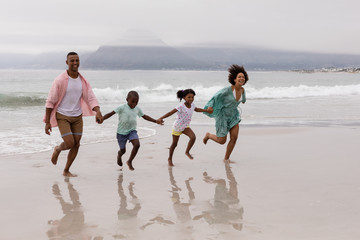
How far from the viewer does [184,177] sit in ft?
20.2

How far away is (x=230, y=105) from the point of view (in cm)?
743

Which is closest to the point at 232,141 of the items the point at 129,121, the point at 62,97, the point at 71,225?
the point at 129,121

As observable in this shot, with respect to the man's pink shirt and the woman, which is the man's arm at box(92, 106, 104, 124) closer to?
the man's pink shirt

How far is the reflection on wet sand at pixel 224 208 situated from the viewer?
415cm

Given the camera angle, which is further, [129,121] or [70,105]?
[129,121]

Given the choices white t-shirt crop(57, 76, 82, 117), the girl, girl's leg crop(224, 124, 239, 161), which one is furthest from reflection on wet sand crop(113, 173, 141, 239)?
girl's leg crop(224, 124, 239, 161)

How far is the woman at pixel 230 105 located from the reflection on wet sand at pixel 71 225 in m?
3.27

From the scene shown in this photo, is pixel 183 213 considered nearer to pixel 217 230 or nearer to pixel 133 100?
pixel 217 230

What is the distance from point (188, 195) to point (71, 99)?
7.36 feet

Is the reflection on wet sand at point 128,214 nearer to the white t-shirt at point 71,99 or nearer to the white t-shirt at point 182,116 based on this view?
the white t-shirt at point 71,99

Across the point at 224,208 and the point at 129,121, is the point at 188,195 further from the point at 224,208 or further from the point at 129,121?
the point at 129,121

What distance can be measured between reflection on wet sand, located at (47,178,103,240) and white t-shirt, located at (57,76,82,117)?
1484mm

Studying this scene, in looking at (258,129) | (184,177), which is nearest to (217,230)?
(184,177)

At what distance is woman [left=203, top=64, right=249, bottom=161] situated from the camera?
736cm
